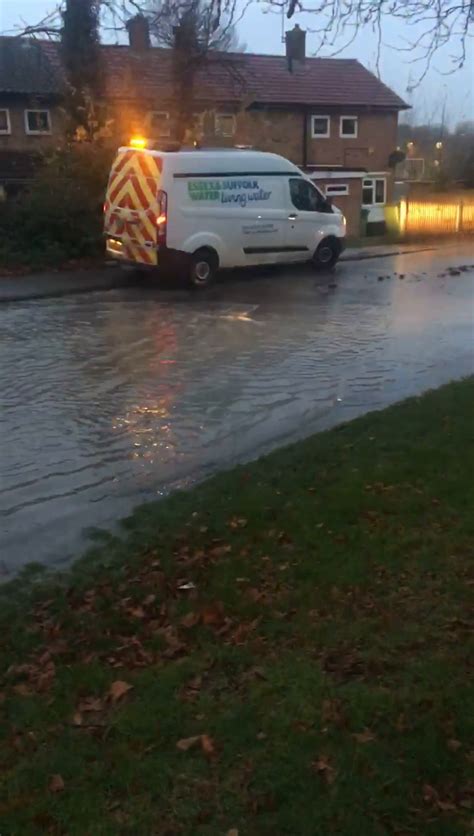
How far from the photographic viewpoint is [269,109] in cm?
3622

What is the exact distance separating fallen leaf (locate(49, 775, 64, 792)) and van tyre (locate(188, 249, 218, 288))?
45.9 feet

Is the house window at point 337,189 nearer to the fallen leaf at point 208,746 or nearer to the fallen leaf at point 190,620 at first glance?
the fallen leaf at point 190,620

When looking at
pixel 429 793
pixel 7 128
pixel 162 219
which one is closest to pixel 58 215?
pixel 162 219

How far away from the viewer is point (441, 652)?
3.98 meters

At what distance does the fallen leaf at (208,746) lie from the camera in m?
3.32

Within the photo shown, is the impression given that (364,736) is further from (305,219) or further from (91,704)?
(305,219)

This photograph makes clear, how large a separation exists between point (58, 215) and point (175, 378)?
9816 mm

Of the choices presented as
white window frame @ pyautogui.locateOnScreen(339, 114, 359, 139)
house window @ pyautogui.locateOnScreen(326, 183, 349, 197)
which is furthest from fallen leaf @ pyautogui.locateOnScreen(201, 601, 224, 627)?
white window frame @ pyautogui.locateOnScreen(339, 114, 359, 139)

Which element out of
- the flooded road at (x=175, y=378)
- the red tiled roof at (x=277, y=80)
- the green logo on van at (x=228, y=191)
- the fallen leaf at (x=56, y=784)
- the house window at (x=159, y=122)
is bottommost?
the flooded road at (x=175, y=378)

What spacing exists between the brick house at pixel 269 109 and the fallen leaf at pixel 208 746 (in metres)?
21.5

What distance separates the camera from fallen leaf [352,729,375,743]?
3348 mm

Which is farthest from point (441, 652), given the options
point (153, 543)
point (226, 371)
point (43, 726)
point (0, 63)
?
point (0, 63)

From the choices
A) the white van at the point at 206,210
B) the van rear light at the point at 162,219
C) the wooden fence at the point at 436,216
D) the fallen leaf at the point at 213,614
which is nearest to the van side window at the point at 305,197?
the white van at the point at 206,210

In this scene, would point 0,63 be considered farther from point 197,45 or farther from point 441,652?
point 441,652
